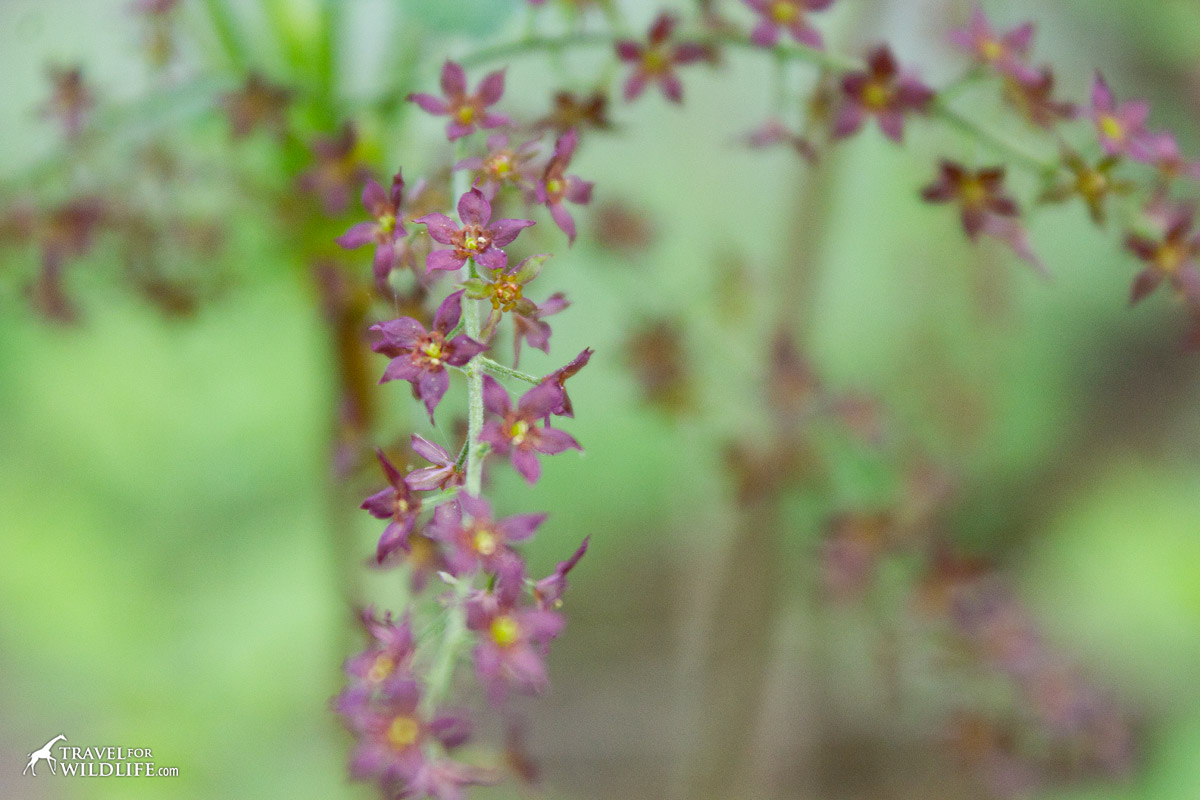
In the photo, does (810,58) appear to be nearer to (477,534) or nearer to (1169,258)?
(1169,258)

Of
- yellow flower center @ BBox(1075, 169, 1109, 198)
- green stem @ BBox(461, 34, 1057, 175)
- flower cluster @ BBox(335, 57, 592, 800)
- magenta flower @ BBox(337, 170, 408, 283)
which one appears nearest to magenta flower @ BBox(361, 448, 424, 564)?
flower cluster @ BBox(335, 57, 592, 800)

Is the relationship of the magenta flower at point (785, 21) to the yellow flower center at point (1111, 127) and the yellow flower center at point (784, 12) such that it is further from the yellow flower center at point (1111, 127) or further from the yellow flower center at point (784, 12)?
the yellow flower center at point (1111, 127)

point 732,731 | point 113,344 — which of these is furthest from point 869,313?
point 113,344

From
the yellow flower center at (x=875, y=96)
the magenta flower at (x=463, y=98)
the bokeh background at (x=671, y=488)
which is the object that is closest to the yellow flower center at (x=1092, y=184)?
the yellow flower center at (x=875, y=96)

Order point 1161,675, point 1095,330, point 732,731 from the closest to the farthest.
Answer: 1. point 732,731
2. point 1161,675
3. point 1095,330

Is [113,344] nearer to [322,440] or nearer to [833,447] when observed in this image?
[322,440]

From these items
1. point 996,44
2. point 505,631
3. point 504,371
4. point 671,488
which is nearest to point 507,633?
point 505,631
